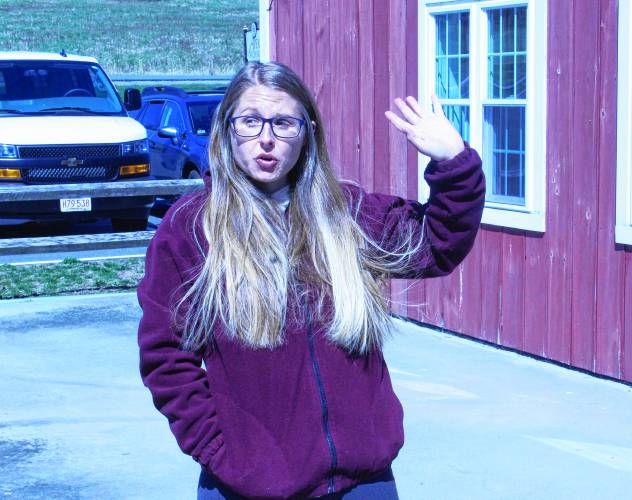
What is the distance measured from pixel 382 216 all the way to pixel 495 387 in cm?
411

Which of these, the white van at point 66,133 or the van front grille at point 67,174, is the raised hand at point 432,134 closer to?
the white van at point 66,133

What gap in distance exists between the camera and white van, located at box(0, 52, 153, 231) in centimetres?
1255

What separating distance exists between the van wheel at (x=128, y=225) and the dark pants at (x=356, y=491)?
10.4 meters

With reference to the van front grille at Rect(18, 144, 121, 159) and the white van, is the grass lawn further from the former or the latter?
the van front grille at Rect(18, 144, 121, 159)

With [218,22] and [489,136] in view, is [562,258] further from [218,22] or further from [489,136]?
[218,22]

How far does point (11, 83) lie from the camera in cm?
1337

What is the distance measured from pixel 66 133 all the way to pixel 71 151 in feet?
0.69

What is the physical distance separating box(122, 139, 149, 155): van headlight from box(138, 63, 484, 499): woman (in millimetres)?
10772

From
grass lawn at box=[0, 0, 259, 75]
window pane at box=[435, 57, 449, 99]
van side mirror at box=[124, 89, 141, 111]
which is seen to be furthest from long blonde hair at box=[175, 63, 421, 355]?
grass lawn at box=[0, 0, 259, 75]

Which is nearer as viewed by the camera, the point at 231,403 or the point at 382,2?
the point at 231,403

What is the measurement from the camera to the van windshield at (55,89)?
13.3 m

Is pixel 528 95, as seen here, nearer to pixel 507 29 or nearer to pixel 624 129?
pixel 507 29

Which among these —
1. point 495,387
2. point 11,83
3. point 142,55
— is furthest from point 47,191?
point 142,55

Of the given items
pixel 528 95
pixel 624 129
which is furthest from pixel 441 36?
pixel 624 129
